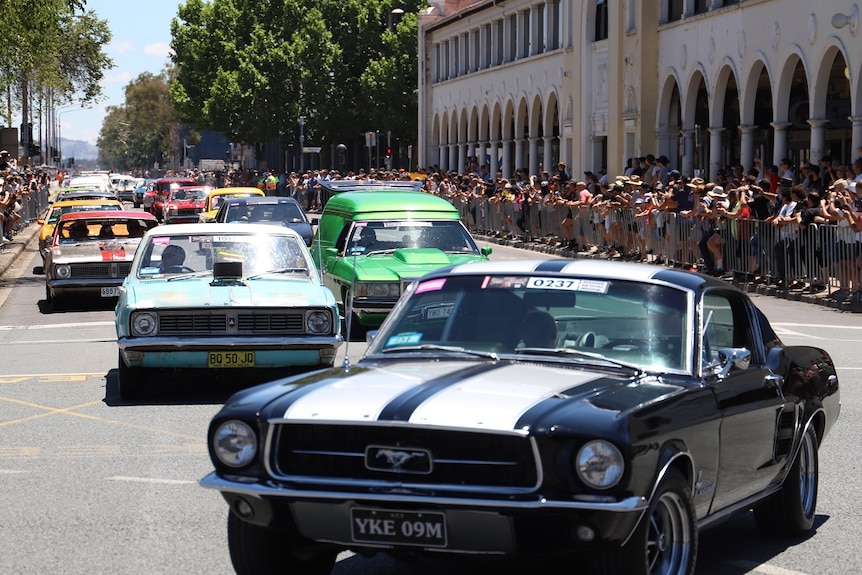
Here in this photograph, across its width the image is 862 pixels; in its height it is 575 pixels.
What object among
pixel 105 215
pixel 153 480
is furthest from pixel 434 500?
pixel 105 215

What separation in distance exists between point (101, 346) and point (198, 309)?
16.7ft

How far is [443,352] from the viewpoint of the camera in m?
7.00

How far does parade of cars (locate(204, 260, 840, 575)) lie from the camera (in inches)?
Answer: 225

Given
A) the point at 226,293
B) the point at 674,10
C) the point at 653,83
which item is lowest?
the point at 226,293

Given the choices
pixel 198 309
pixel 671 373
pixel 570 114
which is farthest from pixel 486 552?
pixel 570 114

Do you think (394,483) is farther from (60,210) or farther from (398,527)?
(60,210)

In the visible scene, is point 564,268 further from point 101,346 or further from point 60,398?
point 101,346

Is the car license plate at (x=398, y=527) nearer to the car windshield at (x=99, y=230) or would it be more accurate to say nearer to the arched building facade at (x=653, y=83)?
the car windshield at (x=99, y=230)

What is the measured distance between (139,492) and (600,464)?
397cm

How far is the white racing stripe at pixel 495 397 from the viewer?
581 cm

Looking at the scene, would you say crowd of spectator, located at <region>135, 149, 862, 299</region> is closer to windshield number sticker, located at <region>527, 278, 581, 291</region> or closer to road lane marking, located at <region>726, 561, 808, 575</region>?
road lane marking, located at <region>726, 561, 808, 575</region>

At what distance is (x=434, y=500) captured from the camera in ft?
18.7

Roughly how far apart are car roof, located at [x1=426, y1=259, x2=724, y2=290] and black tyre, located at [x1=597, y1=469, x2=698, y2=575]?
1.27m

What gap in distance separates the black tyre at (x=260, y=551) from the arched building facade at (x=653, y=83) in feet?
80.3
